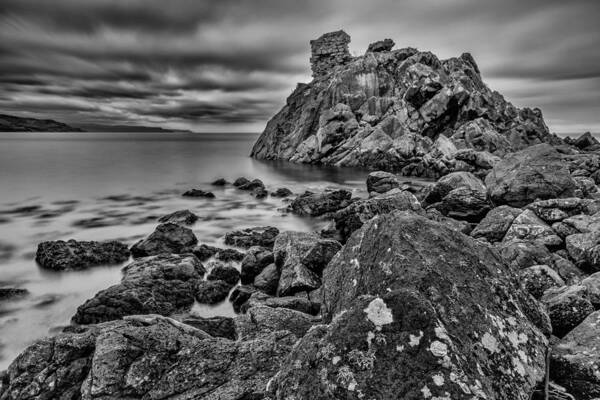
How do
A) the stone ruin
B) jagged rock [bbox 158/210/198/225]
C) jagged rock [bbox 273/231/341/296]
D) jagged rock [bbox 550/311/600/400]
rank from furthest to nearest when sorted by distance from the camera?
the stone ruin < jagged rock [bbox 158/210/198/225] < jagged rock [bbox 273/231/341/296] < jagged rock [bbox 550/311/600/400]

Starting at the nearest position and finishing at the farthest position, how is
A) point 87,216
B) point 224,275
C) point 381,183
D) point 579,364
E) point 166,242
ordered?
point 579,364, point 224,275, point 166,242, point 87,216, point 381,183

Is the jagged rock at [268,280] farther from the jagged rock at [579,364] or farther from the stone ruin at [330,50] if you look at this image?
the stone ruin at [330,50]

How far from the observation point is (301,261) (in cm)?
1190

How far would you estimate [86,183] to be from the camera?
45594 mm

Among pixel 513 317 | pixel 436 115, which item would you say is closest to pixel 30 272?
pixel 513 317

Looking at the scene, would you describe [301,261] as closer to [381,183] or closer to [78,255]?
[78,255]

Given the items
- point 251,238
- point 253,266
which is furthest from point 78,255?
point 253,266

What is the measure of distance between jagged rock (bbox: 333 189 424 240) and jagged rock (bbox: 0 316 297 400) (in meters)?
11.0

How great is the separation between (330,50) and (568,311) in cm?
11919

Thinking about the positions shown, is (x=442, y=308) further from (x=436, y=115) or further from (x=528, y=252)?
(x=436, y=115)

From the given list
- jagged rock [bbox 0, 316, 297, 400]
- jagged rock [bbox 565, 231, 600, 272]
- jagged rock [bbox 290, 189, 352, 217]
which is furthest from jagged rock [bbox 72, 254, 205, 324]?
jagged rock [bbox 290, 189, 352, 217]

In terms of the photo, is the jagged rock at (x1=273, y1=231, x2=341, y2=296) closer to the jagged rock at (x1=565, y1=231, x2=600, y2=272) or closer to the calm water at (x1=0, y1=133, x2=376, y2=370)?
the calm water at (x1=0, y1=133, x2=376, y2=370)

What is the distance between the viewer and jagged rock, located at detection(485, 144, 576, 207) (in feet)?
51.5

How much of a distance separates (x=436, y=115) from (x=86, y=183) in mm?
61247
